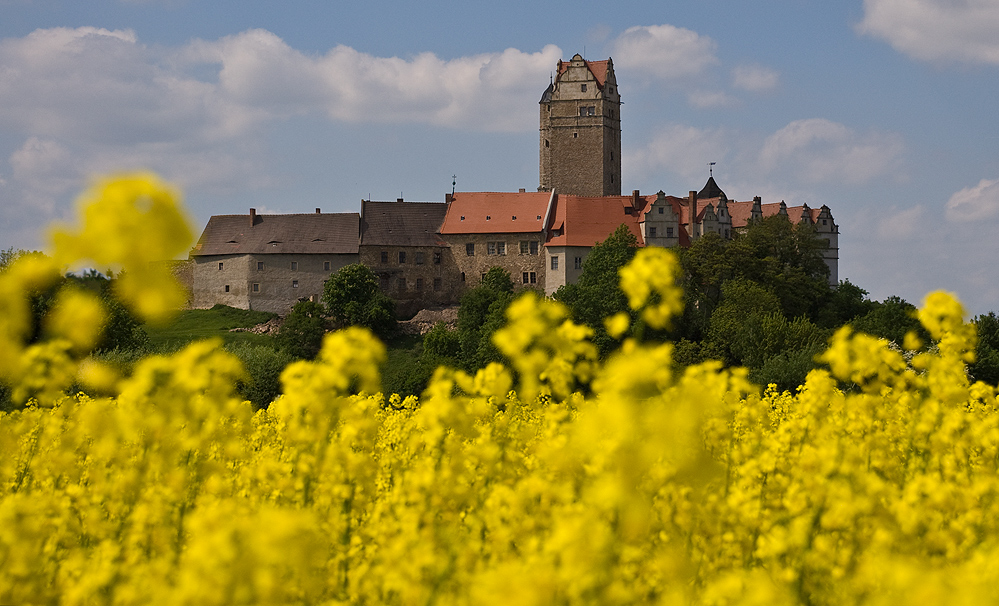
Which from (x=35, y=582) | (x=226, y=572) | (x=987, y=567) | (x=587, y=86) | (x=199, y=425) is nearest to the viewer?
(x=226, y=572)

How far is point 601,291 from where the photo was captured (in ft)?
188

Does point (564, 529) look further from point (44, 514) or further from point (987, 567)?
point (44, 514)

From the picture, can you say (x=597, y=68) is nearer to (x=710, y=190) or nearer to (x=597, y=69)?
(x=597, y=69)

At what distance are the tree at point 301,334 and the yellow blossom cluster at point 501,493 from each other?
53143 mm

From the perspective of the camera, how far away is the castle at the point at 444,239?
7325 cm

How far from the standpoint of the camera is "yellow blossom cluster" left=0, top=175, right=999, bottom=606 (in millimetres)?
5590

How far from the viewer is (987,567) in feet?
22.0

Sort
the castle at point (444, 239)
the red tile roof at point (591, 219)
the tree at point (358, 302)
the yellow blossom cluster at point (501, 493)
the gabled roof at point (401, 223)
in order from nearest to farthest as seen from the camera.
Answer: the yellow blossom cluster at point (501, 493), the tree at point (358, 302), the red tile roof at point (591, 219), the castle at point (444, 239), the gabled roof at point (401, 223)

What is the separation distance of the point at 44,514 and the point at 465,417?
3449 millimetres

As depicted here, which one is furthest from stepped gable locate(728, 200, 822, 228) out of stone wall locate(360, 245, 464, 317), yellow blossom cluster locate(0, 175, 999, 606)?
yellow blossom cluster locate(0, 175, 999, 606)

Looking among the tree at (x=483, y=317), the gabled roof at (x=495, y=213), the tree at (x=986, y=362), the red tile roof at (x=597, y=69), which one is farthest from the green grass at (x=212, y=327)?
the tree at (x=986, y=362)

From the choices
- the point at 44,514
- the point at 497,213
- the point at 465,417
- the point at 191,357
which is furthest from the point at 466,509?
the point at 497,213

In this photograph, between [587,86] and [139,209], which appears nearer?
[139,209]

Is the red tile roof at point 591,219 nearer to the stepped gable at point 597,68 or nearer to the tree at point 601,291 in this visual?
the tree at point 601,291
